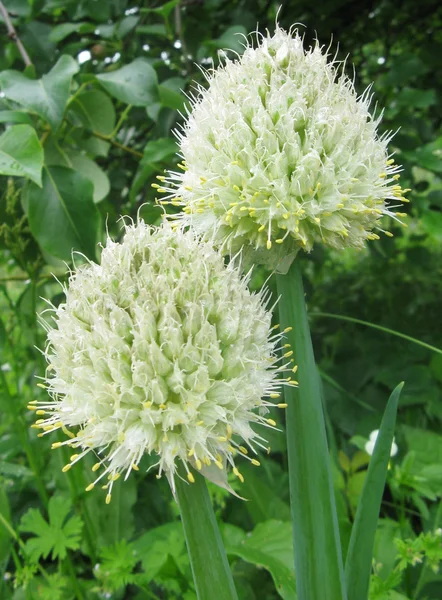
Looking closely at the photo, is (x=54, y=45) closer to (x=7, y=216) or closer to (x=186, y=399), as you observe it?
(x=7, y=216)

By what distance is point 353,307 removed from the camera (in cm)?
288

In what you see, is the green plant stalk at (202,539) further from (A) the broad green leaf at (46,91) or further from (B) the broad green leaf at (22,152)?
(A) the broad green leaf at (46,91)

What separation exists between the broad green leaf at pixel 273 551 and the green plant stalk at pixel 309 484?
0.27 m

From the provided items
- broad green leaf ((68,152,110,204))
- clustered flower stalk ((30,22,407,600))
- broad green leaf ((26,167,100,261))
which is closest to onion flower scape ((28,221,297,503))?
clustered flower stalk ((30,22,407,600))

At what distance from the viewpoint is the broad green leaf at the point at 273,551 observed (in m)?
1.17

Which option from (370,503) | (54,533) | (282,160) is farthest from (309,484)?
(54,533)

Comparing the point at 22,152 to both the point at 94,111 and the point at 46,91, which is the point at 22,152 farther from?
the point at 94,111

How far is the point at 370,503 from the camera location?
2.97 feet

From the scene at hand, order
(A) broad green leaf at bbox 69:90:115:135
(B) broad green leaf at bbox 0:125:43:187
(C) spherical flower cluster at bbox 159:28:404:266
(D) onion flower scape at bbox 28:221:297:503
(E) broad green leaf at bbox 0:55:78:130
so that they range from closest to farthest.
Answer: (D) onion flower scape at bbox 28:221:297:503
(C) spherical flower cluster at bbox 159:28:404:266
(B) broad green leaf at bbox 0:125:43:187
(E) broad green leaf at bbox 0:55:78:130
(A) broad green leaf at bbox 69:90:115:135

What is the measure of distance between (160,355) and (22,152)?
20.4 inches

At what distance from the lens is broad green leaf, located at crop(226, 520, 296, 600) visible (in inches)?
46.2

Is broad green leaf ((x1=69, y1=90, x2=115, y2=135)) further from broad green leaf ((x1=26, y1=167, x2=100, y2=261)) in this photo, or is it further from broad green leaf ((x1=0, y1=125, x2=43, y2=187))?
broad green leaf ((x1=0, y1=125, x2=43, y2=187))

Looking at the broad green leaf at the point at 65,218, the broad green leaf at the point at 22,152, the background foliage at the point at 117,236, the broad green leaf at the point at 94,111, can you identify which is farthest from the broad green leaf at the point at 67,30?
the broad green leaf at the point at 22,152

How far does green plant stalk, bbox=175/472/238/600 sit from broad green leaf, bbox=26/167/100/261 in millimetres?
650
